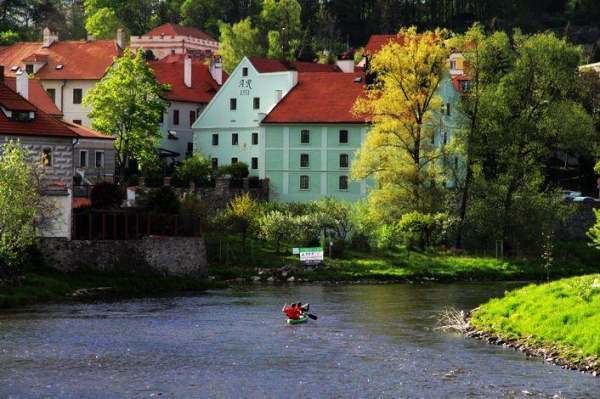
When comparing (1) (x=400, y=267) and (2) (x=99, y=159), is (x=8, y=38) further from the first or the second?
(1) (x=400, y=267)

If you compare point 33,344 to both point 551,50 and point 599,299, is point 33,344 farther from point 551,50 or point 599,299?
point 551,50

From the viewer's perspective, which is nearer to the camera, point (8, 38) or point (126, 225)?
point (126, 225)

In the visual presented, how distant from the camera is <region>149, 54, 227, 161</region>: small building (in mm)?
121562

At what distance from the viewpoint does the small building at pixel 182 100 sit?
122 meters

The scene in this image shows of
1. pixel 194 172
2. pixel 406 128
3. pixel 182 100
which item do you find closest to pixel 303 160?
pixel 194 172

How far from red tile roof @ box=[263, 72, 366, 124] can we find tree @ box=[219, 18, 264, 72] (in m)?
43.3

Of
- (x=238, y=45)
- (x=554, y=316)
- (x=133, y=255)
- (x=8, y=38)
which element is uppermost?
(x=8, y=38)

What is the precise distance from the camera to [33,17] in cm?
18738

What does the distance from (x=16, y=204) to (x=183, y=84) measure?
186ft

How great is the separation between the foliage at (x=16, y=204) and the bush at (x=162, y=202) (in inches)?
419

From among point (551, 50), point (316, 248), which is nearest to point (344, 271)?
point (316, 248)

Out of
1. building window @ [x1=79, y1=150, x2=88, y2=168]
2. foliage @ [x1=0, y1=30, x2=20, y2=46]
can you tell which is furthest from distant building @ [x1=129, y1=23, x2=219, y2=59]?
building window @ [x1=79, y1=150, x2=88, y2=168]

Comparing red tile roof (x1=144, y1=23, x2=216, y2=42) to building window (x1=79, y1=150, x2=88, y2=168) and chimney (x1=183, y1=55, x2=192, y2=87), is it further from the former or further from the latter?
building window (x1=79, y1=150, x2=88, y2=168)

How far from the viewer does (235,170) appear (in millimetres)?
107125
